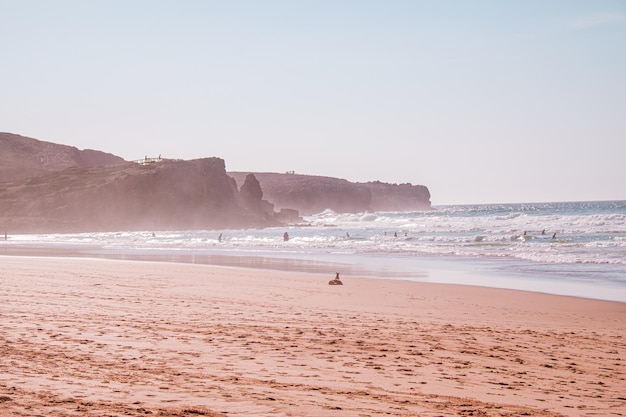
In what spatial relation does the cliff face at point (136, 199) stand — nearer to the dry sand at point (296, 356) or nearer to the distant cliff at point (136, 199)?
the distant cliff at point (136, 199)

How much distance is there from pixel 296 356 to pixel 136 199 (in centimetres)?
10224

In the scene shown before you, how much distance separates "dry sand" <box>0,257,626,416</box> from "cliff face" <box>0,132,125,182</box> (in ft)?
487

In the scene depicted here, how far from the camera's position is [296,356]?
25.1ft

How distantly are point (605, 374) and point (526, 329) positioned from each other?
349cm

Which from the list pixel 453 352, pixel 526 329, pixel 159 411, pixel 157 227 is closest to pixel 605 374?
pixel 453 352

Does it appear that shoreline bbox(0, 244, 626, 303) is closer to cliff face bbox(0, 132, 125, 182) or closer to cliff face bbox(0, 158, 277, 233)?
cliff face bbox(0, 158, 277, 233)

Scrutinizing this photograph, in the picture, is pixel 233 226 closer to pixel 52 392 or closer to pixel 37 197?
pixel 37 197

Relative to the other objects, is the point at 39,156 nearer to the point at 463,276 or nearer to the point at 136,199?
the point at 136,199

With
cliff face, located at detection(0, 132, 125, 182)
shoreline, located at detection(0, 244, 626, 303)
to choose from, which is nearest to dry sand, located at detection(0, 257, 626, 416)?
shoreline, located at detection(0, 244, 626, 303)

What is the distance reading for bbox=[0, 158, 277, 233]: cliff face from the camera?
9881cm

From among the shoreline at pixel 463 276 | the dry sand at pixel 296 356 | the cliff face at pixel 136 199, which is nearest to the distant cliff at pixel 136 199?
the cliff face at pixel 136 199

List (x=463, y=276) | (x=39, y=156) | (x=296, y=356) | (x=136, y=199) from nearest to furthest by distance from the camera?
(x=296, y=356), (x=463, y=276), (x=136, y=199), (x=39, y=156)

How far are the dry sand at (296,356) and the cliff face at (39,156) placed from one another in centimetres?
14843

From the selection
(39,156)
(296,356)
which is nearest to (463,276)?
(296,356)
